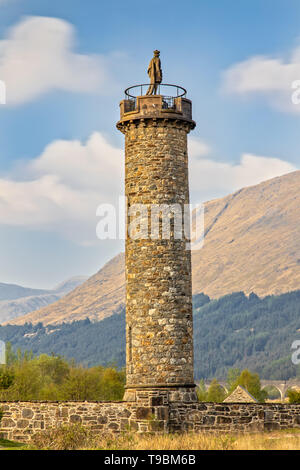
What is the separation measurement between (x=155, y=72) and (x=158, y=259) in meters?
8.65

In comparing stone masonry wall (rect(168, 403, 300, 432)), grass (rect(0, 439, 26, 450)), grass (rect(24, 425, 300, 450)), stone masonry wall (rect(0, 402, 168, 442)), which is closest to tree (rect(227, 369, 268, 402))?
stone masonry wall (rect(168, 403, 300, 432))

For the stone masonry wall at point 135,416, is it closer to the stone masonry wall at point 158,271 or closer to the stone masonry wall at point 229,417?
the stone masonry wall at point 229,417

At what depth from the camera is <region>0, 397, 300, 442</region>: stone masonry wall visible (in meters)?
28.0

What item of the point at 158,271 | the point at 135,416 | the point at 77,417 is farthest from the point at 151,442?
the point at 158,271

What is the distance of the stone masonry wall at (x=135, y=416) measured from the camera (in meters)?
28.0

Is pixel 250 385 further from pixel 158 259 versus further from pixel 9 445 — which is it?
pixel 9 445

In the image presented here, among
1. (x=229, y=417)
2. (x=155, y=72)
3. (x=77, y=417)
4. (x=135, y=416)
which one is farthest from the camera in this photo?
(x=155, y=72)

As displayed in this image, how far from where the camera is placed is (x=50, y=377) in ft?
286

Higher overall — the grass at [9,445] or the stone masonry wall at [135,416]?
the stone masonry wall at [135,416]

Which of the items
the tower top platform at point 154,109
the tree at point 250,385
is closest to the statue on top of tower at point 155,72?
the tower top platform at point 154,109

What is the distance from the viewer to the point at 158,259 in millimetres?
31359

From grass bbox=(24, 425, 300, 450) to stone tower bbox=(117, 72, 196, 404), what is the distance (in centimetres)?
424

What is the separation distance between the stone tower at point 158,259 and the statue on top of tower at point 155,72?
1149 mm
